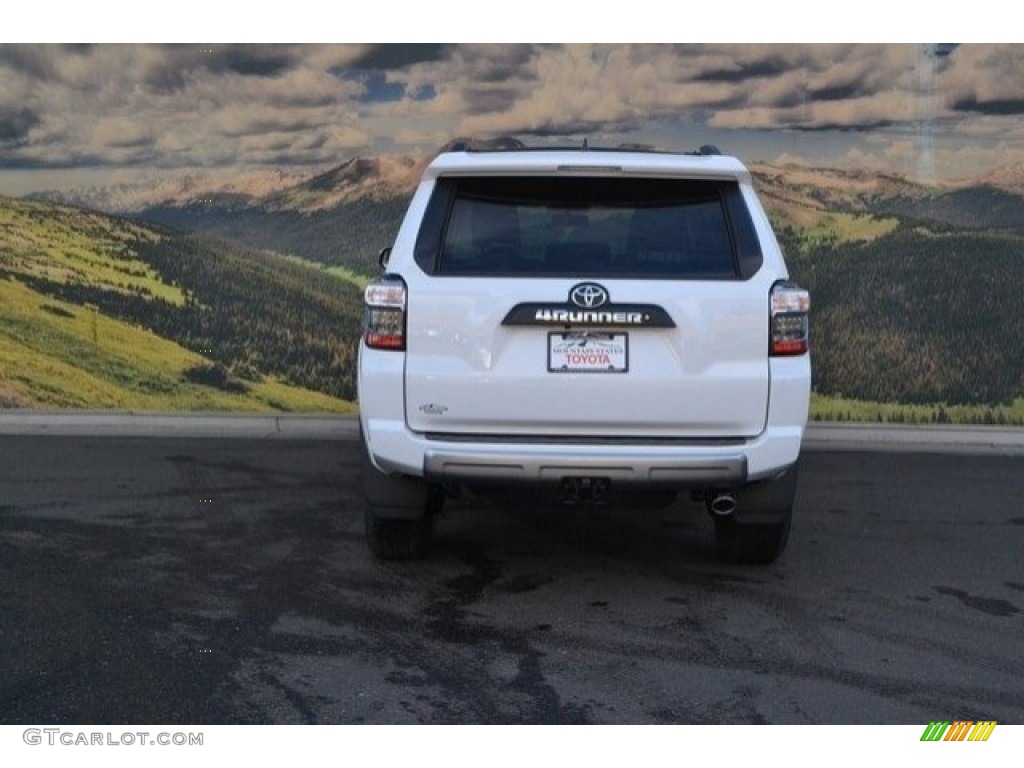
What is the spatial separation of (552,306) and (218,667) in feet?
6.47

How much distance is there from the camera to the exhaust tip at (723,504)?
6.34 metres

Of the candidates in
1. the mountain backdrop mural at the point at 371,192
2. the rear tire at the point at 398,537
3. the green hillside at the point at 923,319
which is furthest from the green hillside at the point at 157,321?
the rear tire at the point at 398,537

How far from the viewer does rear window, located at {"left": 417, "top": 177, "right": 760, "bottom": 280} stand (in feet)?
20.0

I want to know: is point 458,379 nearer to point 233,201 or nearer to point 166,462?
point 166,462

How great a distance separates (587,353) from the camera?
19.4 feet

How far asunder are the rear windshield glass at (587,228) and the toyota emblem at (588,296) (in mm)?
137

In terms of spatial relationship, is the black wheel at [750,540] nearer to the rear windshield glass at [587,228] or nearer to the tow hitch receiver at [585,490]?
the tow hitch receiver at [585,490]

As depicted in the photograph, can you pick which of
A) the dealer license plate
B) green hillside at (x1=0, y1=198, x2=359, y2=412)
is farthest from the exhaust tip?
green hillside at (x1=0, y1=198, x2=359, y2=412)

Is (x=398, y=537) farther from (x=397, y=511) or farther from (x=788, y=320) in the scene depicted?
(x=788, y=320)
